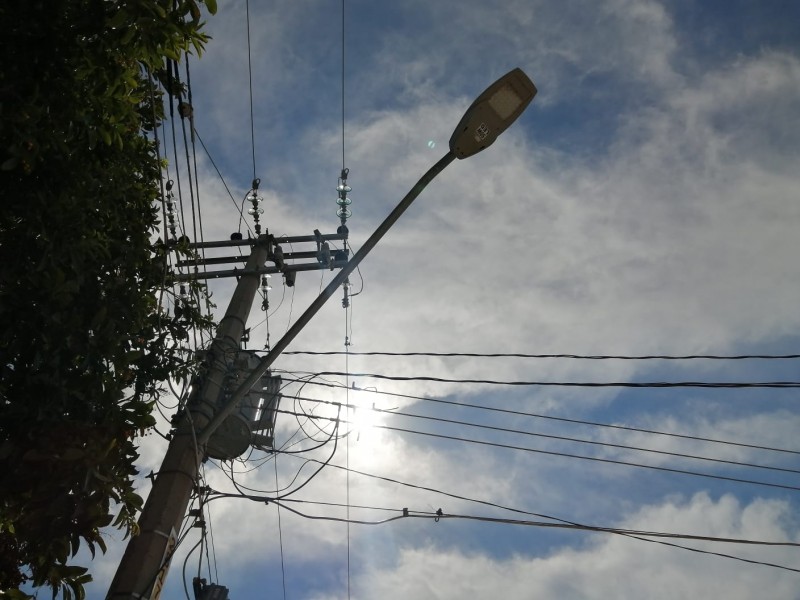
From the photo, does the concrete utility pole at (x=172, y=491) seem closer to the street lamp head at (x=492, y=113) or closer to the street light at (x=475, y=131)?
the street light at (x=475, y=131)

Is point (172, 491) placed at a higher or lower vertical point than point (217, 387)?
lower

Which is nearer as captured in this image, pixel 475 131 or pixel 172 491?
pixel 475 131

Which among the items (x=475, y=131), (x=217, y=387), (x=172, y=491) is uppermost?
(x=475, y=131)

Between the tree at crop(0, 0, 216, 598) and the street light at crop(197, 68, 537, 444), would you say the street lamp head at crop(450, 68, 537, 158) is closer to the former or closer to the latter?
the street light at crop(197, 68, 537, 444)

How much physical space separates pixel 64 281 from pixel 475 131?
3.29 meters

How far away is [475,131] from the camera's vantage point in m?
5.72

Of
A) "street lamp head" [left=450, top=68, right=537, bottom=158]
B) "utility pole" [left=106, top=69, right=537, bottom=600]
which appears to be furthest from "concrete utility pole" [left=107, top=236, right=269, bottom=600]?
"street lamp head" [left=450, top=68, right=537, bottom=158]

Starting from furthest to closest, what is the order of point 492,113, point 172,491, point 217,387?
1. point 217,387
2. point 172,491
3. point 492,113

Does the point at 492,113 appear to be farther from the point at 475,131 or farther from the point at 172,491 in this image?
the point at 172,491

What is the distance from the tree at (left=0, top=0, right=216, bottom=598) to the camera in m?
4.22

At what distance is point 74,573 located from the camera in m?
4.46

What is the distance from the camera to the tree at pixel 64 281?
4.22m

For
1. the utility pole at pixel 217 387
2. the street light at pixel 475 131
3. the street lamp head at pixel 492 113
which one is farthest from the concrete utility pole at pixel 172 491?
the street lamp head at pixel 492 113

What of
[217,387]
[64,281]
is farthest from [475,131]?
[217,387]
